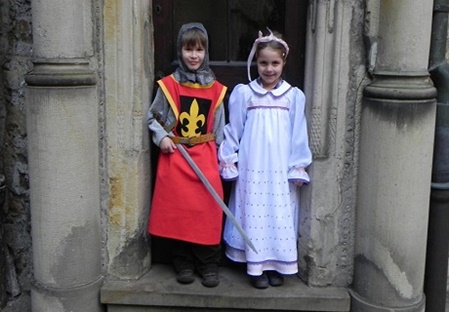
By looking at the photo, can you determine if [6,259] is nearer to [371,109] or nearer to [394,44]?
[371,109]

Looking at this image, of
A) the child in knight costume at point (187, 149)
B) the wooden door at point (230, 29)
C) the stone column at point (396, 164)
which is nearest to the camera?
the stone column at point (396, 164)

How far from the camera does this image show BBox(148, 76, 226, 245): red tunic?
2842 millimetres

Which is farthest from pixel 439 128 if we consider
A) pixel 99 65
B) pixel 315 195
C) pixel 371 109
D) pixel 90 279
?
pixel 90 279

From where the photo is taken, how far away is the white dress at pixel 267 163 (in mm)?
2805

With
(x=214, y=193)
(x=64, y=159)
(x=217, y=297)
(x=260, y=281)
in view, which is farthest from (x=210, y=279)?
(x=64, y=159)

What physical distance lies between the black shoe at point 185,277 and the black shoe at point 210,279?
2.5 inches

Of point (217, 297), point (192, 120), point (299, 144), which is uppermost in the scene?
point (192, 120)

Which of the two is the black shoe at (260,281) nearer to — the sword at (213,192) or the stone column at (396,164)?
the sword at (213,192)

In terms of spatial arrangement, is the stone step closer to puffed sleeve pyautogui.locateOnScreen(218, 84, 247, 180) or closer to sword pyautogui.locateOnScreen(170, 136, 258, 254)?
sword pyautogui.locateOnScreen(170, 136, 258, 254)

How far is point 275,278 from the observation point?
9.59 ft

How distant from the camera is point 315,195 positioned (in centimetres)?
283

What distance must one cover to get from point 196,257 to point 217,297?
26 cm

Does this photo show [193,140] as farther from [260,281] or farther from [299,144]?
[260,281]

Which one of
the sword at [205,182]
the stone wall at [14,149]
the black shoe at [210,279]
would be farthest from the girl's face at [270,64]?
the stone wall at [14,149]
